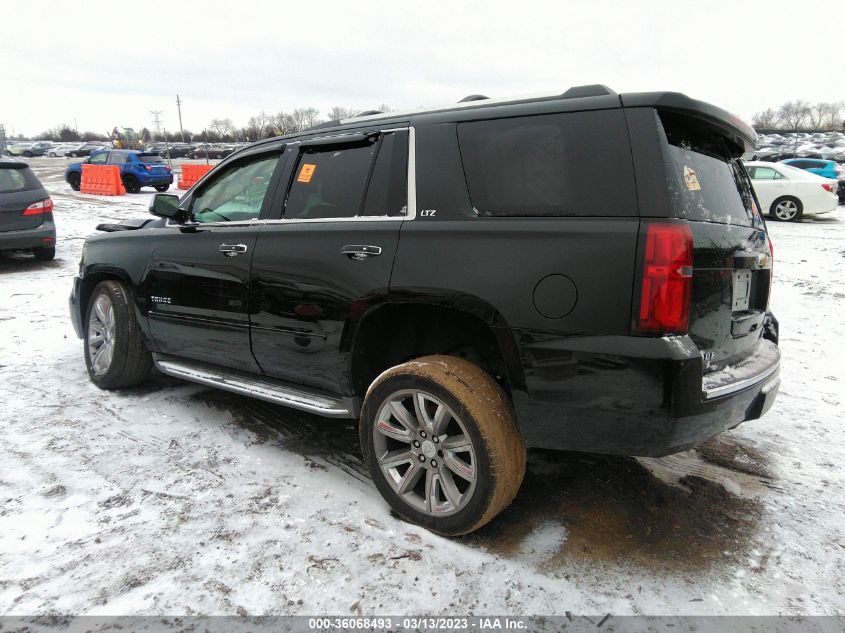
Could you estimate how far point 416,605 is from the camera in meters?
2.10

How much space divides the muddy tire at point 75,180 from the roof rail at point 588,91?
954 inches

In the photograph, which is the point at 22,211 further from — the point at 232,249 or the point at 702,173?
the point at 702,173

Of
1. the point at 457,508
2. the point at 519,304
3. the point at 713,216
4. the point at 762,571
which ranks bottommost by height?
the point at 762,571

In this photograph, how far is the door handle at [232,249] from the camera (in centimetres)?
324

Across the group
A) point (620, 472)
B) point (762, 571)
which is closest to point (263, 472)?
point (620, 472)

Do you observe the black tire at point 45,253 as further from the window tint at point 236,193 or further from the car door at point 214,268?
the window tint at point 236,193

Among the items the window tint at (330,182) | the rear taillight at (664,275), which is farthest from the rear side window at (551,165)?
the window tint at (330,182)

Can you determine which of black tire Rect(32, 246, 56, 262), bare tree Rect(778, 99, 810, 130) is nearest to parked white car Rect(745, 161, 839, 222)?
black tire Rect(32, 246, 56, 262)

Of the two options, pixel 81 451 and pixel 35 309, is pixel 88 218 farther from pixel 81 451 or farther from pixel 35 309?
pixel 81 451

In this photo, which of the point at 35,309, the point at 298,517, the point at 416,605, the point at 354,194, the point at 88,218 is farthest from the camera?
the point at 88,218

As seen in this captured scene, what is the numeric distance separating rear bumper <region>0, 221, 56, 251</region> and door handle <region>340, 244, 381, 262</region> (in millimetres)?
7887

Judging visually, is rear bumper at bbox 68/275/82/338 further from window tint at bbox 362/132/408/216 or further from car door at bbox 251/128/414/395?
window tint at bbox 362/132/408/216

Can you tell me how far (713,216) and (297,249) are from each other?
6.41ft

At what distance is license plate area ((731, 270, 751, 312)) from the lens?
7.80 feet
